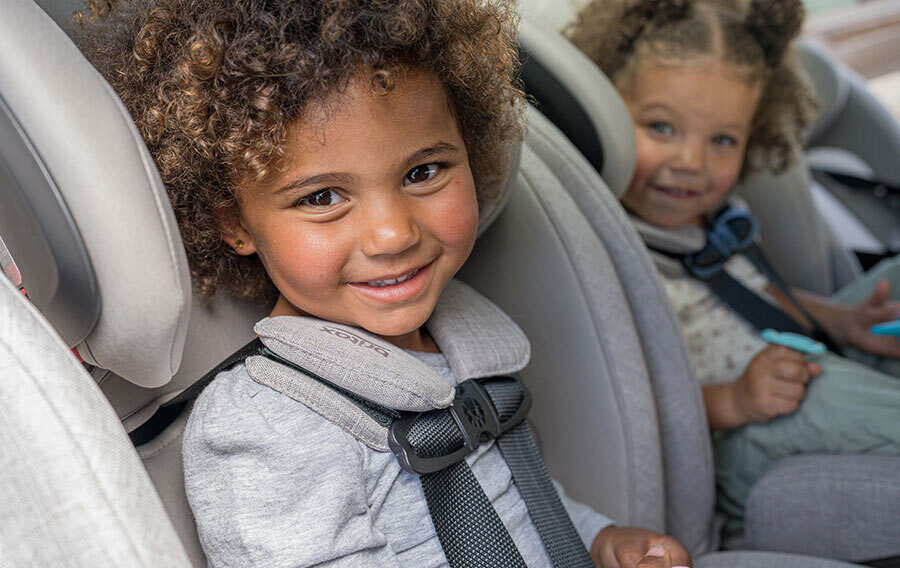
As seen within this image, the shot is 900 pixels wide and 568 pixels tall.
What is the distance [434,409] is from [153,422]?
248 mm

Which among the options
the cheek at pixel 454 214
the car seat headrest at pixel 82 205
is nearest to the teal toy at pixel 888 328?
the cheek at pixel 454 214

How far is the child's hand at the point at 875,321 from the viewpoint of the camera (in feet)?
4.99

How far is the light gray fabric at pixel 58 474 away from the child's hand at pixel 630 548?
495 mm

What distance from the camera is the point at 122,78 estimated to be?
77cm

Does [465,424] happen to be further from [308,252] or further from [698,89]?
[698,89]

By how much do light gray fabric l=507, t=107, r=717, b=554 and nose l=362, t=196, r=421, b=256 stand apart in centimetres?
36

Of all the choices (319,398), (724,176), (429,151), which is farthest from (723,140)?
(319,398)

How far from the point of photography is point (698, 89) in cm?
134

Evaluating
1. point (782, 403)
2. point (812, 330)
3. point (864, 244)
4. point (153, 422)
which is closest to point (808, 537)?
point (782, 403)

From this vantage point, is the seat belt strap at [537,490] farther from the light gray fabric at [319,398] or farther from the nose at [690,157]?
the nose at [690,157]

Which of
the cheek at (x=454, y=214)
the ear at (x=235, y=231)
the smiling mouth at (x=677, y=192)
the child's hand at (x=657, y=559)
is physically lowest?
the child's hand at (x=657, y=559)

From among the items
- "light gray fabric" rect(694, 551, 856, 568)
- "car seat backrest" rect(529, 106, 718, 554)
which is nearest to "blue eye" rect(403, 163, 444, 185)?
"car seat backrest" rect(529, 106, 718, 554)

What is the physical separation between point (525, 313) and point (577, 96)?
281mm

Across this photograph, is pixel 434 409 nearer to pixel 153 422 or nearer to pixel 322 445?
pixel 322 445
